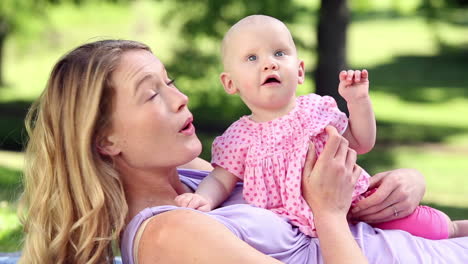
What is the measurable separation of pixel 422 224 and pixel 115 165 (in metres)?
1.12

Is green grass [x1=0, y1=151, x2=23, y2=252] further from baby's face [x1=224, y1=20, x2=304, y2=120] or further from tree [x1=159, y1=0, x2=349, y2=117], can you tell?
tree [x1=159, y1=0, x2=349, y2=117]

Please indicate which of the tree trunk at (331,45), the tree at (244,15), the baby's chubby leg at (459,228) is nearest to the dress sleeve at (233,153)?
the baby's chubby leg at (459,228)

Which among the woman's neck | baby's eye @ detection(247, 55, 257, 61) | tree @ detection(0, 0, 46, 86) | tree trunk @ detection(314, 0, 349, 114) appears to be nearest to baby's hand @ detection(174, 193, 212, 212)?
the woman's neck

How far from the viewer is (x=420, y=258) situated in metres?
2.54

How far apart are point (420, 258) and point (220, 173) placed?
0.74m

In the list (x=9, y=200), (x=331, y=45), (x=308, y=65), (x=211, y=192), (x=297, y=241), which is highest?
(x=211, y=192)

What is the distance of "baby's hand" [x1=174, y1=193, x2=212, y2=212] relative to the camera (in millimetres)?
2535

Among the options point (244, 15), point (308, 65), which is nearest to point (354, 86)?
point (244, 15)

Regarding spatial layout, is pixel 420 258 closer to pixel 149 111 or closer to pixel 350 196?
pixel 350 196

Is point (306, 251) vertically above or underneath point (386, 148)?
above

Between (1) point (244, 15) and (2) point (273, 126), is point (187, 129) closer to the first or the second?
(2) point (273, 126)

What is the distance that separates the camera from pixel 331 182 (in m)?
2.46

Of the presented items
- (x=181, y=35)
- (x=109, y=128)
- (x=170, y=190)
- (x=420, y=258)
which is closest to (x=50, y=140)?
(x=109, y=128)

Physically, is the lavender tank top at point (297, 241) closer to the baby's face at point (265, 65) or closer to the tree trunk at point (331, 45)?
the baby's face at point (265, 65)
